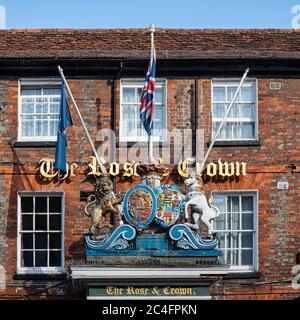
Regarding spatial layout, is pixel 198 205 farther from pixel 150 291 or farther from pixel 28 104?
pixel 28 104

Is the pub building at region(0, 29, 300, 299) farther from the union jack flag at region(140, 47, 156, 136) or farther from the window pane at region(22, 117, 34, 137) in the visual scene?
the union jack flag at region(140, 47, 156, 136)

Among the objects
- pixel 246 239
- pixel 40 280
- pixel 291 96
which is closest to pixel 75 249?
pixel 40 280

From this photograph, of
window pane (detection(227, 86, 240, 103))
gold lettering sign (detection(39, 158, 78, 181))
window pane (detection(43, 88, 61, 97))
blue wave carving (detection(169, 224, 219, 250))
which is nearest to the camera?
blue wave carving (detection(169, 224, 219, 250))

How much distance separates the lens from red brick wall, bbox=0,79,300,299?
36.9 metres

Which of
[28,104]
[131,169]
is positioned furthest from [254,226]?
[28,104]

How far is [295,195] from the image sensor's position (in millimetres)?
37188

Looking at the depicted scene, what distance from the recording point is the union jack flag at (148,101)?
3597 centimetres

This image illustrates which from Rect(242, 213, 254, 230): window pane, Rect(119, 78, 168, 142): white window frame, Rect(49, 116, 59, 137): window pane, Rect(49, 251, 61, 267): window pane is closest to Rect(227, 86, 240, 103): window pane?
Rect(119, 78, 168, 142): white window frame

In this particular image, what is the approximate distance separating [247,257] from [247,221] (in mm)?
899

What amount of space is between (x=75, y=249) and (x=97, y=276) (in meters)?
2.13

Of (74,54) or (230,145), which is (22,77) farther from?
(230,145)

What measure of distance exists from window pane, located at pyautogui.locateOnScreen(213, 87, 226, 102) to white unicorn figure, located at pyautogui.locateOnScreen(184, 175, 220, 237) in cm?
273

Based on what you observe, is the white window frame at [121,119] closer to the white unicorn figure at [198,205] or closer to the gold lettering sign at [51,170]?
the gold lettering sign at [51,170]

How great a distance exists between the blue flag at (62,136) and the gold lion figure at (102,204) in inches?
46.8
